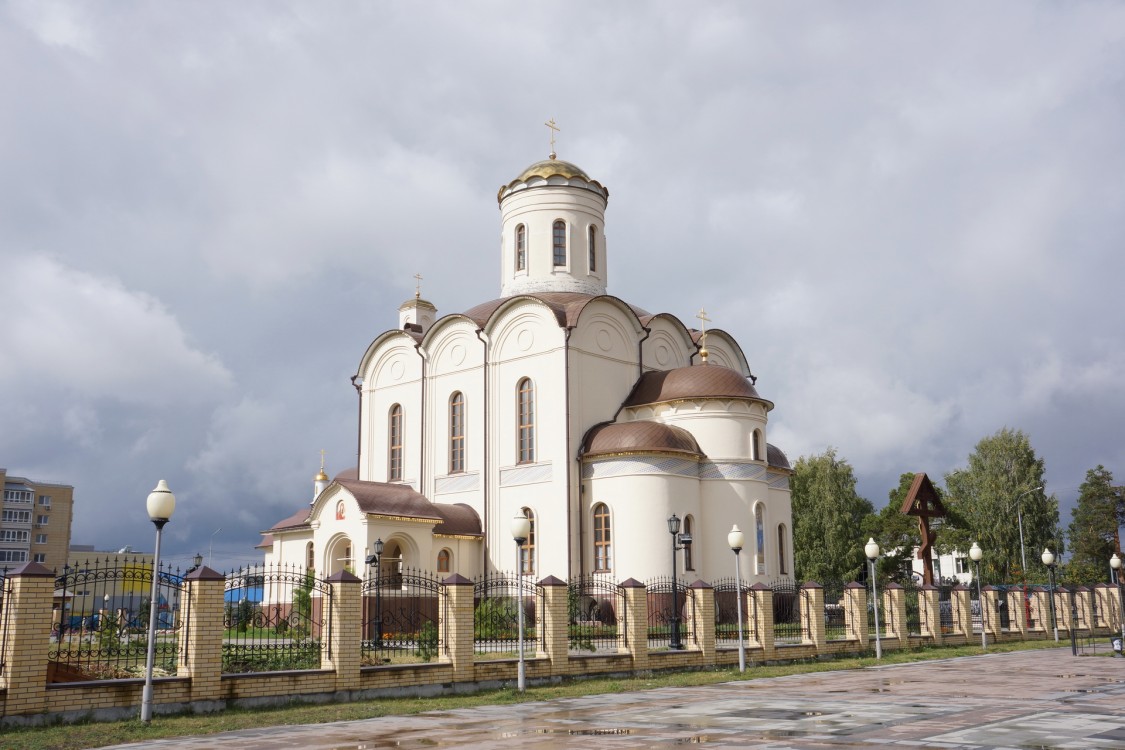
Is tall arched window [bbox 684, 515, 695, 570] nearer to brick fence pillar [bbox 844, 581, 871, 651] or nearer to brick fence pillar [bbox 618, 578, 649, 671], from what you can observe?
brick fence pillar [bbox 844, 581, 871, 651]

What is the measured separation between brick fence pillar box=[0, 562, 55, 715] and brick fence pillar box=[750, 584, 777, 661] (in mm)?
12576

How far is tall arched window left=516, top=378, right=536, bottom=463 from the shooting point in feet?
94.7

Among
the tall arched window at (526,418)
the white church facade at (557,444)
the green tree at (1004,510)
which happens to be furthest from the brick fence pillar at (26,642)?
the green tree at (1004,510)

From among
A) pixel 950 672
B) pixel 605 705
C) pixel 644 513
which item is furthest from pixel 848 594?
pixel 605 705

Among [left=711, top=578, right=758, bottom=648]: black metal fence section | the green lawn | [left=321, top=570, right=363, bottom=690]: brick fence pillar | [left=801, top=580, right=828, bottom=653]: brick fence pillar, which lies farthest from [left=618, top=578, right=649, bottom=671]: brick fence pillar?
[left=321, top=570, right=363, bottom=690]: brick fence pillar

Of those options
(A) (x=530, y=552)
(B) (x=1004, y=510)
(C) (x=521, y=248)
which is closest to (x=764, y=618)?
(A) (x=530, y=552)

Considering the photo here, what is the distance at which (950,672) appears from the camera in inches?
687

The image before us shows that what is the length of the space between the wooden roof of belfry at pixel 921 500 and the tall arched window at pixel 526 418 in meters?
10.1

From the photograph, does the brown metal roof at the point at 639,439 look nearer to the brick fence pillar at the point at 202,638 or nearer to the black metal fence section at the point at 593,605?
the black metal fence section at the point at 593,605

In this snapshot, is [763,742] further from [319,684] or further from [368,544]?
[368,544]

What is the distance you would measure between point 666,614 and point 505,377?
8495 millimetres

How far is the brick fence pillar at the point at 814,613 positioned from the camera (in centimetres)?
2061

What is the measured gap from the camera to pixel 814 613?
20.6 m

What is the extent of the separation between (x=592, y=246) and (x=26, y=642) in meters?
24.5
